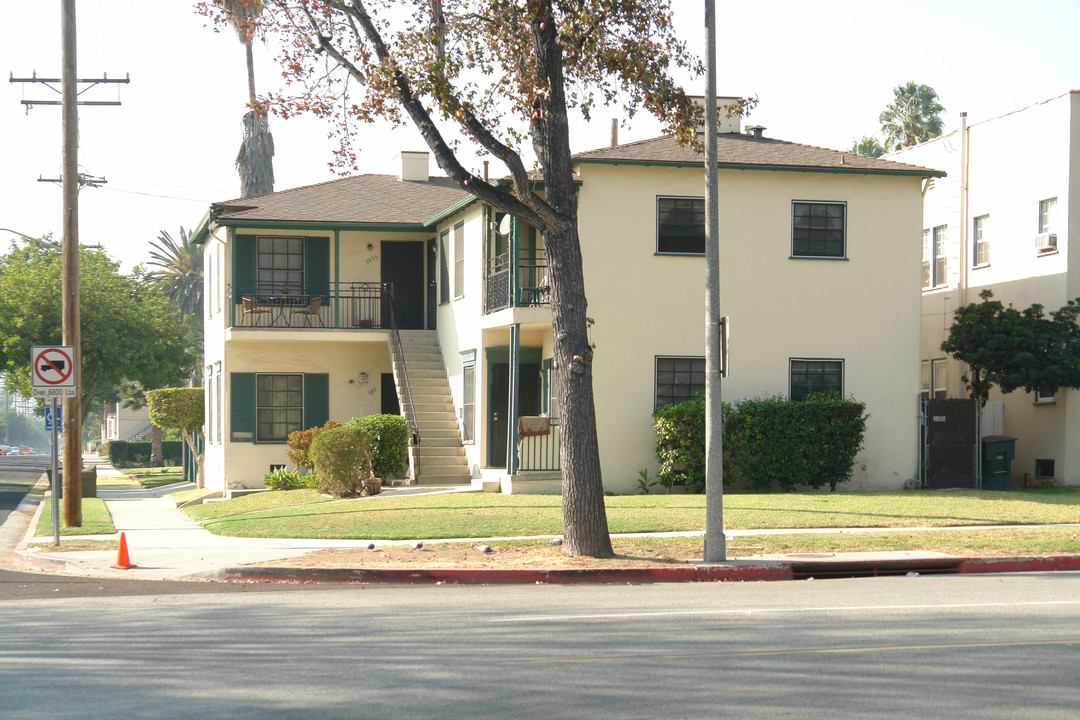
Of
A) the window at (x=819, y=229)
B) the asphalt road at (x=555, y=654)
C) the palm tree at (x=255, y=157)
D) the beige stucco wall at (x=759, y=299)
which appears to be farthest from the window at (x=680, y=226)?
the palm tree at (x=255, y=157)

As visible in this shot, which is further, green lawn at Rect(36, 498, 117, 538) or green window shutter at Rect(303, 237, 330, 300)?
green window shutter at Rect(303, 237, 330, 300)

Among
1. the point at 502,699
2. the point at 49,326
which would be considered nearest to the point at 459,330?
the point at 502,699

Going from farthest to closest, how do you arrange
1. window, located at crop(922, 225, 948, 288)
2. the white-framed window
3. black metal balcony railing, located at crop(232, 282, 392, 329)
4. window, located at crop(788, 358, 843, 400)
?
window, located at crop(922, 225, 948, 288) < black metal balcony railing, located at crop(232, 282, 392, 329) < the white-framed window < window, located at crop(788, 358, 843, 400)

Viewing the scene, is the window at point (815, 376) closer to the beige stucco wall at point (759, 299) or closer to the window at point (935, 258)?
the beige stucco wall at point (759, 299)

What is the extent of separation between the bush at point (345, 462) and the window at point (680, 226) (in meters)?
6.93

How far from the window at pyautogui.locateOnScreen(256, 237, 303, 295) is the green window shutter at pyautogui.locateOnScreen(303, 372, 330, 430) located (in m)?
2.08

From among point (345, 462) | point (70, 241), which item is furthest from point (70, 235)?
point (345, 462)

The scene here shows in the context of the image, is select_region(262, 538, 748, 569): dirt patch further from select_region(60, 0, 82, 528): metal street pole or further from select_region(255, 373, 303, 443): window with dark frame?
select_region(255, 373, 303, 443): window with dark frame

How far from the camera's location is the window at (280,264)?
90.1 feet

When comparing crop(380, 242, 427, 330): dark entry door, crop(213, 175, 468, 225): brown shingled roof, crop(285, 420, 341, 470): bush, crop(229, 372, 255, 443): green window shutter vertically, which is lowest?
crop(285, 420, 341, 470): bush

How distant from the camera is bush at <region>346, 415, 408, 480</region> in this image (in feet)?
76.3

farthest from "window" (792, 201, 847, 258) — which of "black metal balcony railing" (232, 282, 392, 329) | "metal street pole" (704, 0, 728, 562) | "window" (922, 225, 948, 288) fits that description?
"metal street pole" (704, 0, 728, 562)

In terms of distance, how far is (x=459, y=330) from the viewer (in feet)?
82.7

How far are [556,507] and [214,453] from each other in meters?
14.0
